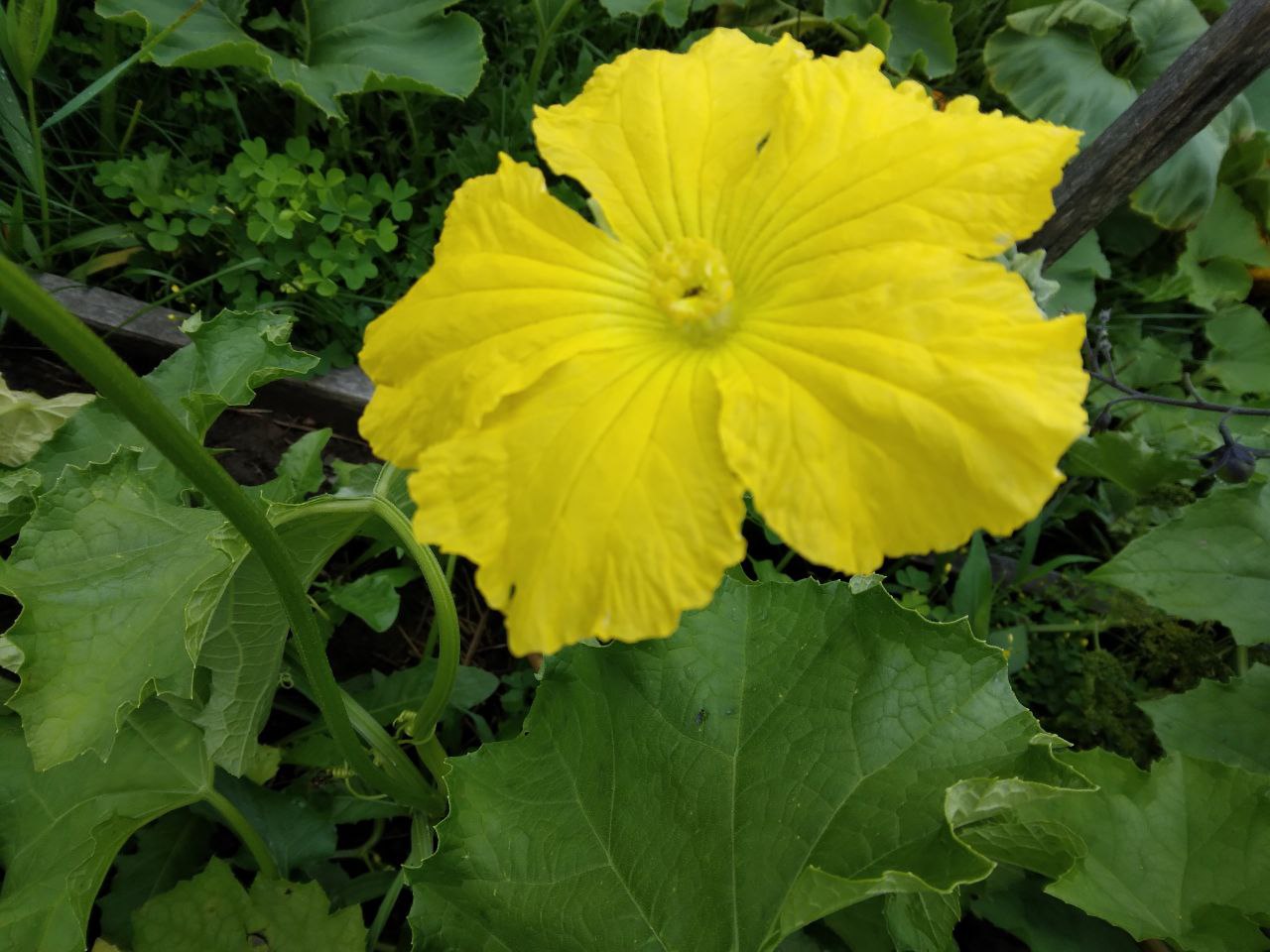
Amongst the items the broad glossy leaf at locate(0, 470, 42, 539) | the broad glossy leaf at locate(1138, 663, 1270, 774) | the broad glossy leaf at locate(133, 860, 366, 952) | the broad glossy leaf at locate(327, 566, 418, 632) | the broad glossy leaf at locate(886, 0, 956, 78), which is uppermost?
the broad glossy leaf at locate(886, 0, 956, 78)

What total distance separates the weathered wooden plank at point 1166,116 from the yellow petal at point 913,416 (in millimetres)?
1238

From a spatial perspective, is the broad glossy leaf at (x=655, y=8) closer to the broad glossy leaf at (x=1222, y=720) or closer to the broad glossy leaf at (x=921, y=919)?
the broad glossy leaf at (x=1222, y=720)

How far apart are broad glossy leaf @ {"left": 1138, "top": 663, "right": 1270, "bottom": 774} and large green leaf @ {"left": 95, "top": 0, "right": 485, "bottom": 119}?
2.05 m

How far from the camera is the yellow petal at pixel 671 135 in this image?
1016 millimetres

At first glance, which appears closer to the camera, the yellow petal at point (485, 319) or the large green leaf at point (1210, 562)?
the yellow petal at point (485, 319)

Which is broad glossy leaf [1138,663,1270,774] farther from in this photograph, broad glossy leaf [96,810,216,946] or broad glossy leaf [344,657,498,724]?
broad glossy leaf [96,810,216,946]

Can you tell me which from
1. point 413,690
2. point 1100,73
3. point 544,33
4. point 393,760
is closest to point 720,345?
point 393,760

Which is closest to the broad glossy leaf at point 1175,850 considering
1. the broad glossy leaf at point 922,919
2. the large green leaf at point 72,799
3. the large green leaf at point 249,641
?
the broad glossy leaf at point 922,919

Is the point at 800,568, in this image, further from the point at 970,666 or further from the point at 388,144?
the point at 388,144

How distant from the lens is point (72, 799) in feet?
4.78

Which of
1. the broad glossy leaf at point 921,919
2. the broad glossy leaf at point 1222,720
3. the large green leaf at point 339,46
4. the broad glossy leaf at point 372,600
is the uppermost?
the large green leaf at point 339,46

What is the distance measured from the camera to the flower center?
3.04 feet

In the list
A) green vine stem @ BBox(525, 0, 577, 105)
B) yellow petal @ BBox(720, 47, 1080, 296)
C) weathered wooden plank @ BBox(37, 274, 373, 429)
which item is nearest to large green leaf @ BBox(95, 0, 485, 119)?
green vine stem @ BBox(525, 0, 577, 105)

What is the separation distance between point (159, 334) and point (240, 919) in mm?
1480
